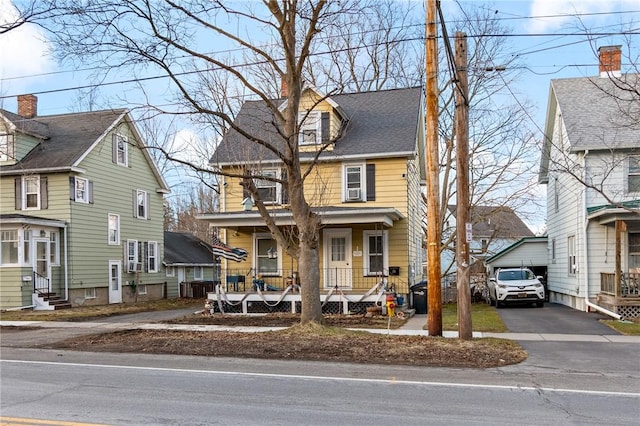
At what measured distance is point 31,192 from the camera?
2645 cm

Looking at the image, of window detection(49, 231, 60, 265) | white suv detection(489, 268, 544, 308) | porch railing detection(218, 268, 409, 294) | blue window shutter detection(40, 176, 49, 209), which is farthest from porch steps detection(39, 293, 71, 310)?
white suv detection(489, 268, 544, 308)

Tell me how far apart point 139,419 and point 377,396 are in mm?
3141

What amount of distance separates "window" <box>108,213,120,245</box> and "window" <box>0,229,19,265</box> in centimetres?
542

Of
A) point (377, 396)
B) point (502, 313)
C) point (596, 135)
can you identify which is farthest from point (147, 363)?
point (596, 135)

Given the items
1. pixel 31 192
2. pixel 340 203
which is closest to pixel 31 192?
pixel 31 192

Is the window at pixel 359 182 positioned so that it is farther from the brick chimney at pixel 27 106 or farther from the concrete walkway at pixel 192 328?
the brick chimney at pixel 27 106

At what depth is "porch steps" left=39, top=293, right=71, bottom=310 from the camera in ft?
80.1

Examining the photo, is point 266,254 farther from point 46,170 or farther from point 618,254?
point 618,254

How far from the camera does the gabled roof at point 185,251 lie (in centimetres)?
3647

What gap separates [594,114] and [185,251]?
91.7 ft

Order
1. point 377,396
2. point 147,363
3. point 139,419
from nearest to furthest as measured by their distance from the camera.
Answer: point 139,419, point 377,396, point 147,363

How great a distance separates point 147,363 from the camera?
10664 millimetres

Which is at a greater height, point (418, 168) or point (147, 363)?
point (418, 168)

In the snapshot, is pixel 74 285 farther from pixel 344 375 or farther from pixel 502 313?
pixel 344 375
